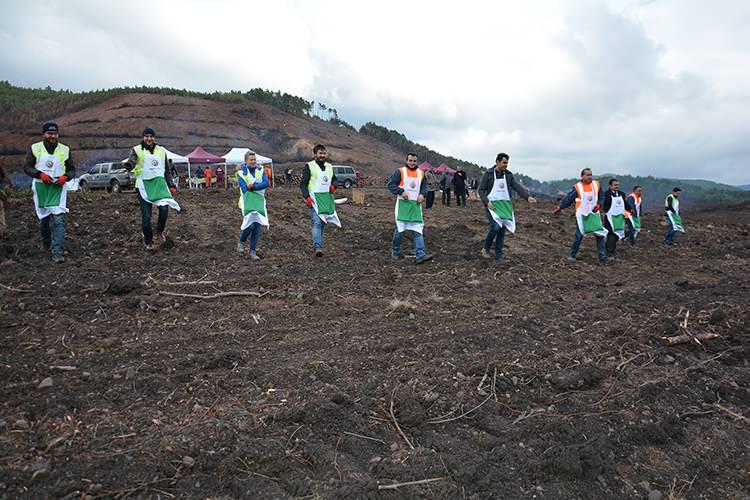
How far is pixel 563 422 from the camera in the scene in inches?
118

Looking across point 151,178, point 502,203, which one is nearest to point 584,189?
point 502,203

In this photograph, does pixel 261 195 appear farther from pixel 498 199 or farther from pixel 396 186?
pixel 498 199

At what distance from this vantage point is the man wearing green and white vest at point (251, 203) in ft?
24.2

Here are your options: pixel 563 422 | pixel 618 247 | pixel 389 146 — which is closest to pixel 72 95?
pixel 389 146

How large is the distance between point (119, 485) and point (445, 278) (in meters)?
4.89

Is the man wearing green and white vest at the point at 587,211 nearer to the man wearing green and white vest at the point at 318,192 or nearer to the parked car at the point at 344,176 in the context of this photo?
the man wearing green and white vest at the point at 318,192

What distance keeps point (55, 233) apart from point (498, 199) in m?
6.81

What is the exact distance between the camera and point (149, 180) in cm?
726

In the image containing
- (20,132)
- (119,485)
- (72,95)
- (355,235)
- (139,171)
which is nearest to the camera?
(119,485)

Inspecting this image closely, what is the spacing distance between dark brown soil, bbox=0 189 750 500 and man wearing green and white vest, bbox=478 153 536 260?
1679mm

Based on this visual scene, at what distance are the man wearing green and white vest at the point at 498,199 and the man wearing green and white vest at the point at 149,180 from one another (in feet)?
16.6

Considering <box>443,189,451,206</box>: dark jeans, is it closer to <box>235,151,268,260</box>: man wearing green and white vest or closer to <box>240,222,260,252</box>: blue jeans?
<box>235,151,268,260</box>: man wearing green and white vest

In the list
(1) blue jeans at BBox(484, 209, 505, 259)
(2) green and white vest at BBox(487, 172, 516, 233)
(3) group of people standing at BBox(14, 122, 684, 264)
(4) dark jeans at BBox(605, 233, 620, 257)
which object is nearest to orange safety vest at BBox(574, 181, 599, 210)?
(3) group of people standing at BBox(14, 122, 684, 264)

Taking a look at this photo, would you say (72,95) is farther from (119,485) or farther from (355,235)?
(119,485)
